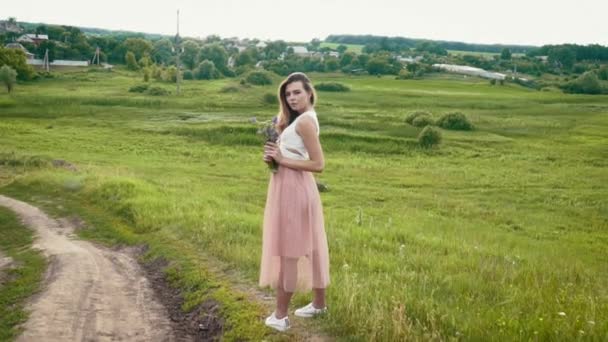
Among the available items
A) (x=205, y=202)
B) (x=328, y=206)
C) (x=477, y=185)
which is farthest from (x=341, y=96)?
(x=205, y=202)

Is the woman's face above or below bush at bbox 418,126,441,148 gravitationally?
above

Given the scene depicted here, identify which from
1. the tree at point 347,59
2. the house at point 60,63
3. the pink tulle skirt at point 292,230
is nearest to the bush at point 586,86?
the tree at point 347,59

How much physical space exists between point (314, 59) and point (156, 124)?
96178 mm

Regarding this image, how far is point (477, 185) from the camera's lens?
97.7 feet

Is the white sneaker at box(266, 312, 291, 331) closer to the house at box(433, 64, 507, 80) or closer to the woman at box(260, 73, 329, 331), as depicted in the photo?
the woman at box(260, 73, 329, 331)

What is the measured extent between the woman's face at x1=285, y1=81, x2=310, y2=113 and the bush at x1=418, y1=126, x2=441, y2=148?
36931 mm

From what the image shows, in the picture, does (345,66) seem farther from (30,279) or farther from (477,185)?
(30,279)

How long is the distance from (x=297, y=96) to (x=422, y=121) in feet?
152

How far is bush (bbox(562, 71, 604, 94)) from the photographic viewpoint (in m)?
101

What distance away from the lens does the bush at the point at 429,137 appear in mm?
42188

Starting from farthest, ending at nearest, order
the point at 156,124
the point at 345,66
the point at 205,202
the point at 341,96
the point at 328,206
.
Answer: the point at 345,66 < the point at 341,96 < the point at 156,124 < the point at 328,206 < the point at 205,202

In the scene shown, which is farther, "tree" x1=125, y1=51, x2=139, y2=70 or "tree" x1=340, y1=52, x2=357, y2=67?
"tree" x1=340, y1=52, x2=357, y2=67

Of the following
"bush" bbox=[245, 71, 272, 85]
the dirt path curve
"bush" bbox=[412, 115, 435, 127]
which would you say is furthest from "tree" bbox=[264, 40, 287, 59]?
the dirt path curve

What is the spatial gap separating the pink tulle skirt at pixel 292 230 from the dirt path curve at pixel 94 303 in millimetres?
1969
